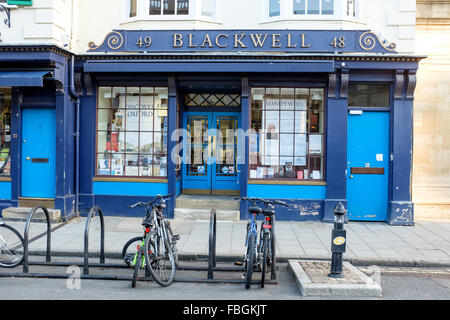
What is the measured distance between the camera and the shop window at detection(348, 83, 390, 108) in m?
9.89

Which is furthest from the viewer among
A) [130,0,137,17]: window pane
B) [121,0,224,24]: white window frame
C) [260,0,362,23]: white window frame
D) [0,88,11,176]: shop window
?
[130,0,137,17]: window pane

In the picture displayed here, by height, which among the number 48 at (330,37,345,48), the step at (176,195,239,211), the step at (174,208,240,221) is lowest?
the step at (174,208,240,221)

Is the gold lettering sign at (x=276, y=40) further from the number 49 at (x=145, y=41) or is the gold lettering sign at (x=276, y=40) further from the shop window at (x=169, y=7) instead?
the number 49 at (x=145, y=41)

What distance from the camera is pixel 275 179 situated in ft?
32.8

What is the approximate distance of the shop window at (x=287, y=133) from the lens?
1004 centimetres

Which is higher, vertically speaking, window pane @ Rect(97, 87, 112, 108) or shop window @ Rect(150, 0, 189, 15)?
shop window @ Rect(150, 0, 189, 15)

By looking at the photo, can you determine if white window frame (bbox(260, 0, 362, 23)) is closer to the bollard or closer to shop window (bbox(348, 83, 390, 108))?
shop window (bbox(348, 83, 390, 108))

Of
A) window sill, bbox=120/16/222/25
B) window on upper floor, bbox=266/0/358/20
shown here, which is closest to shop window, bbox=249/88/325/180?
window on upper floor, bbox=266/0/358/20

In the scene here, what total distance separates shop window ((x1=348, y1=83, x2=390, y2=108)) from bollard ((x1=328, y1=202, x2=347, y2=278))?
4958 millimetres

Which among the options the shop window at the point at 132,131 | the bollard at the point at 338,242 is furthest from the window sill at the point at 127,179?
the bollard at the point at 338,242

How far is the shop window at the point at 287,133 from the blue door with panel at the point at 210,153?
81 cm

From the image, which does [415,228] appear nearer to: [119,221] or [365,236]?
[365,236]

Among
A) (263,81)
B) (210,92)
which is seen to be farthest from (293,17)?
(210,92)
